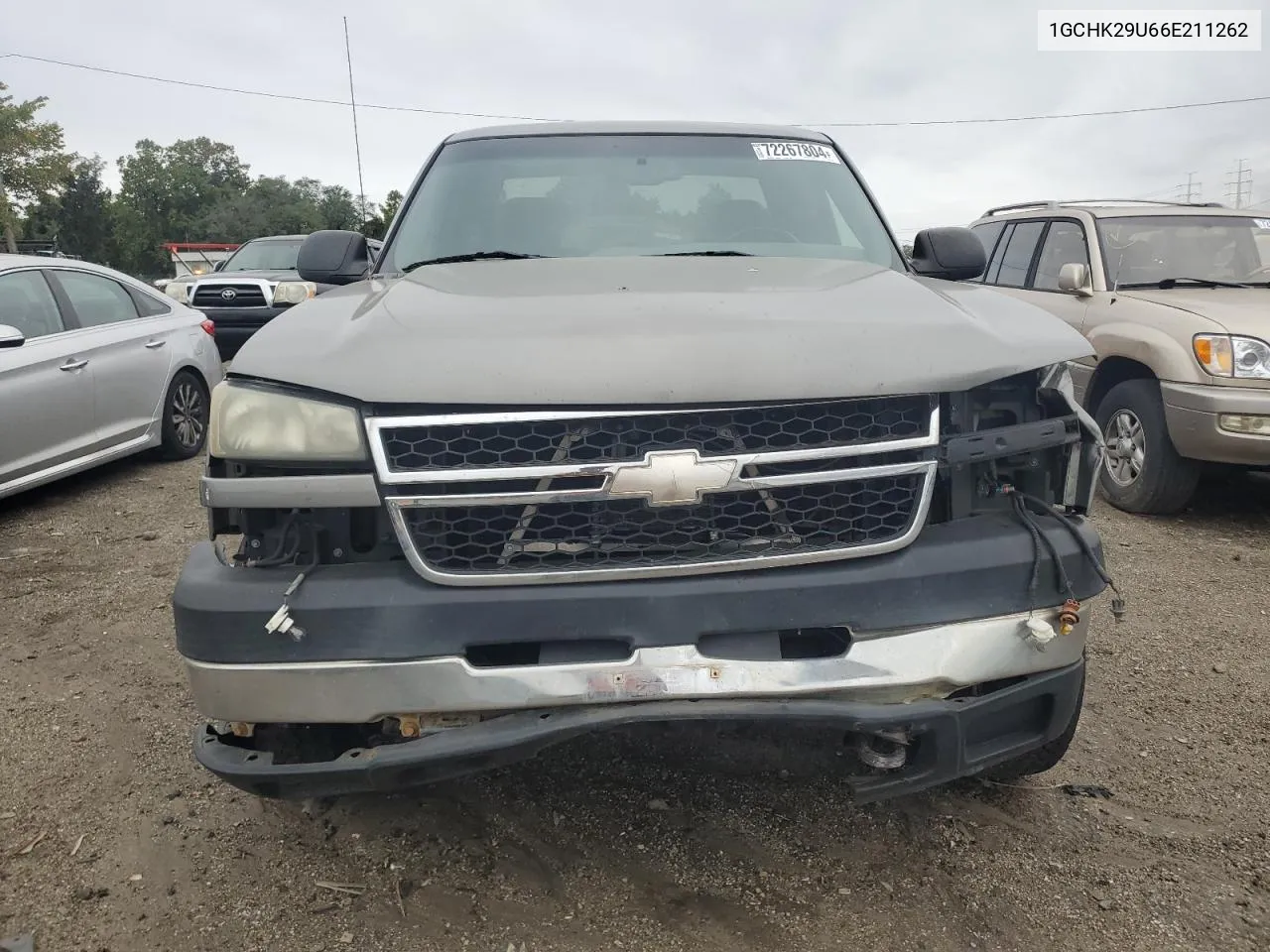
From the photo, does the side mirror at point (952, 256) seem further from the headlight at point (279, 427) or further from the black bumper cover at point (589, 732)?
the headlight at point (279, 427)

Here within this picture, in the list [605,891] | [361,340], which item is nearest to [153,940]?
[605,891]

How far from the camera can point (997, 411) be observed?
7.17 ft

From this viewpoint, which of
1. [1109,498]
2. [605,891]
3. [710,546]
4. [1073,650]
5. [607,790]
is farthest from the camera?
[1109,498]

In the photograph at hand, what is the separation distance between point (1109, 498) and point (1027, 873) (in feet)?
13.2

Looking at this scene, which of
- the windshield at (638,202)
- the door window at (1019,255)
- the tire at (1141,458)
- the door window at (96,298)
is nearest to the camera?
the windshield at (638,202)

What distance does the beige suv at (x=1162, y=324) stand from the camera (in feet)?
16.3

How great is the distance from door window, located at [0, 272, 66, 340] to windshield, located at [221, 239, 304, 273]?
658 centimetres

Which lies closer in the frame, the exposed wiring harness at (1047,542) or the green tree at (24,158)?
the exposed wiring harness at (1047,542)


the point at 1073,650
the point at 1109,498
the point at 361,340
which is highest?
the point at 361,340

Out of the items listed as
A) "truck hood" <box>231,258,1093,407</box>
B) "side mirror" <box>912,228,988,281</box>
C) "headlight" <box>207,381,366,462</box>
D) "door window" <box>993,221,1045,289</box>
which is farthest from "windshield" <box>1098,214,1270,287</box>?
"headlight" <box>207,381,366,462</box>

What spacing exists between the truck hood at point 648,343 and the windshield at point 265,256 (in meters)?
10.8

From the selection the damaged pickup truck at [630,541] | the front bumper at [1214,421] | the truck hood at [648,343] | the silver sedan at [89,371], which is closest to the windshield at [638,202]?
the truck hood at [648,343]

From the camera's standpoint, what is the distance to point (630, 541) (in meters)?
1.95

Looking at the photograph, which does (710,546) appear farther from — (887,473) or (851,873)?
(851,873)
